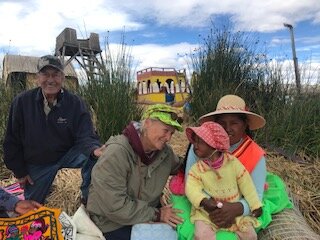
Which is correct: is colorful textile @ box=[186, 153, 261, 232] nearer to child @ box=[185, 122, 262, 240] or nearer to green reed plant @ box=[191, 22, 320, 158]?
child @ box=[185, 122, 262, 240]

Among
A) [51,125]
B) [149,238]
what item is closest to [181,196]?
[149,238]

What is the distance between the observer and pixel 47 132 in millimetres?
3357

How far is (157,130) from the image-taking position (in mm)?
2422

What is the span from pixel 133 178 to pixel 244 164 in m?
0.69

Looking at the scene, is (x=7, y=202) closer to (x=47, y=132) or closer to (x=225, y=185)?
(x=47, y=132)

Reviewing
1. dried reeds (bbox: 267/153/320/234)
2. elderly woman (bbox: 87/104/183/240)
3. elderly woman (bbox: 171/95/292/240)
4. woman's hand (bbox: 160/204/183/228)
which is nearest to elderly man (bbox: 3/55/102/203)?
elderly woman (bbox: 87/104/183/240)

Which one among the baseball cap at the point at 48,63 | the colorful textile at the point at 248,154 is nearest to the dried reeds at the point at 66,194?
the baseball cap at the point at 48,63

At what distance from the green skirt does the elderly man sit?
0.95m

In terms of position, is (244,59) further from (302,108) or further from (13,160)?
(13,160)

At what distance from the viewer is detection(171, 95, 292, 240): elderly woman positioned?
7.80ft

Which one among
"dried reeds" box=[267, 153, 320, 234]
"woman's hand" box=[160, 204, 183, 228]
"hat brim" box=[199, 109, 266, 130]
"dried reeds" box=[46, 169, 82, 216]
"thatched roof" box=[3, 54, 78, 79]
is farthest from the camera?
"thatched roof" box=[3, 54, 78, 79]

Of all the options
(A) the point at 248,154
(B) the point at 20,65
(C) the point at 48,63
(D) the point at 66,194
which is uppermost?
(C) the point at 48,63

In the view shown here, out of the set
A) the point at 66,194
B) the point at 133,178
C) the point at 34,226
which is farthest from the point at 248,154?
the point at 66,194

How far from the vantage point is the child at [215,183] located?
2.38 meters
